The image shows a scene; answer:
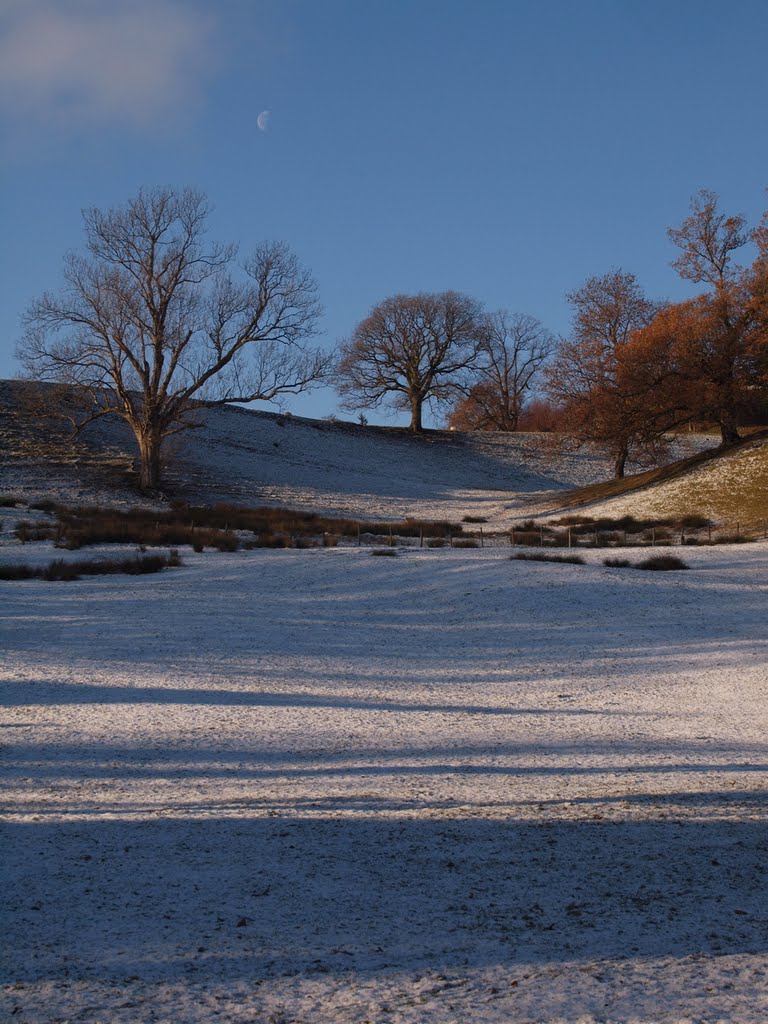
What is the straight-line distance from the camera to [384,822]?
19.1 feet

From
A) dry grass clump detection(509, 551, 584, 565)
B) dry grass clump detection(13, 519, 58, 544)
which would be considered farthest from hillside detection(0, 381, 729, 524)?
dry grass clump detection(509, 551, 584, 565)

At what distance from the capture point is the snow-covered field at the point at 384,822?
12.2ft

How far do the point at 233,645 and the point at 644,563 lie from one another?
977 cm

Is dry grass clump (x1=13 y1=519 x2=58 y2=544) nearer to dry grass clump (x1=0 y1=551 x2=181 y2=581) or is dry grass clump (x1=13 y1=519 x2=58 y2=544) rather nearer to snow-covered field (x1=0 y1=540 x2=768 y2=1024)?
dry grass clump (x1=0 y1=551 x2=181 y2=581)

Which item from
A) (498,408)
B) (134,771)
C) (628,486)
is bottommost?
(134,771)

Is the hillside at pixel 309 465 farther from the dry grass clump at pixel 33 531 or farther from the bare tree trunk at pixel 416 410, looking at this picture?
the dry grass clump at pixel 33 531

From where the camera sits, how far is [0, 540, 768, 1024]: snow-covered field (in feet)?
12.2

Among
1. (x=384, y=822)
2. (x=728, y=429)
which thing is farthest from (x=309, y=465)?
(x=384, y=822)

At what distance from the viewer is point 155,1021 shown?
3404 millimetres

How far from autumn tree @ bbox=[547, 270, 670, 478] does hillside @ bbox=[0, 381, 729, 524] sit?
124 inches

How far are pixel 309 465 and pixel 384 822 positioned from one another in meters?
45.7

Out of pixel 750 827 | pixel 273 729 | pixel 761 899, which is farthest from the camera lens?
pixel 273 729

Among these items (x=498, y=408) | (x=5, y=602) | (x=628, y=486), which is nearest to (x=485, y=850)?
(x=5, y=602)

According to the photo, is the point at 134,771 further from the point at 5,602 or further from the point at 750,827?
the point at 5,602
